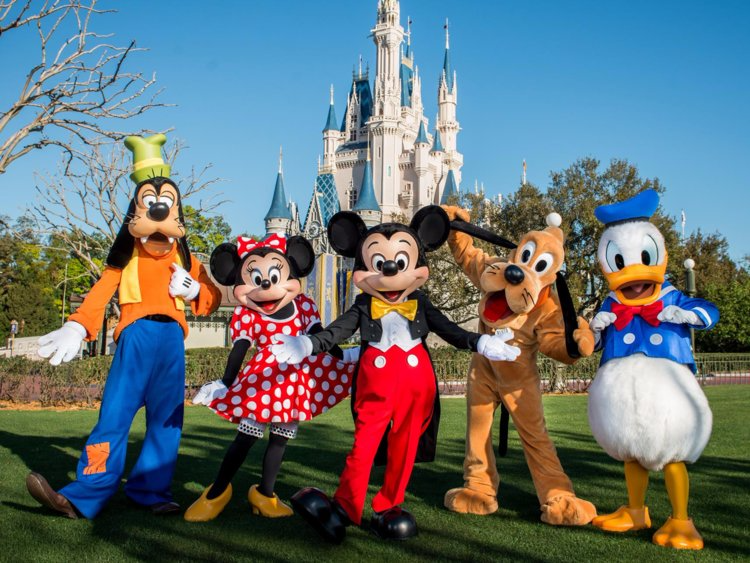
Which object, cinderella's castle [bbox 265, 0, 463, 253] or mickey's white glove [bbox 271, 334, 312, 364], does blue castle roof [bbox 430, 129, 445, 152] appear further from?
mickey's white glove [bbox 271, 334, 312, 364]

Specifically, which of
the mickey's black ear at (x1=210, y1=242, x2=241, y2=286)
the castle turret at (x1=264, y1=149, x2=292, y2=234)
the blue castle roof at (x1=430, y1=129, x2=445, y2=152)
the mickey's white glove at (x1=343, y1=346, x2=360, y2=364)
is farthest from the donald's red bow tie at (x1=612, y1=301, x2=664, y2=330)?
the blue castle roof at (x1=430, y1=129, x2=445, y2=152)

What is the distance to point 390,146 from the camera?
187 feet

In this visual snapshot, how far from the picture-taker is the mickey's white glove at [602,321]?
436cm

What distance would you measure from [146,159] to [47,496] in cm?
247

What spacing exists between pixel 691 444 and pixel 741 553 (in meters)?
0.61

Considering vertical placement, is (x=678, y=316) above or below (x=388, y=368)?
above

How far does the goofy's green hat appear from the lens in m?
5.11

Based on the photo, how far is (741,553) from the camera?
3676 mm

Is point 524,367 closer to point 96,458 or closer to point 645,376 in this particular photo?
point 645,376

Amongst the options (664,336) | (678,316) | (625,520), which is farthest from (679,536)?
(678,316)

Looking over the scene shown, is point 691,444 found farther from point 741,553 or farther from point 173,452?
point 173,452

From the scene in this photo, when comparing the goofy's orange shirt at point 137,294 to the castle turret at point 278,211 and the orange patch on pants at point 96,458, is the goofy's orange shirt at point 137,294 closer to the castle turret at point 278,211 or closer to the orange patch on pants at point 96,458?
the orange patch on pants at point 96,458

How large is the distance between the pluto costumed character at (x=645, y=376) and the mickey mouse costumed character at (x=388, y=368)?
684mm

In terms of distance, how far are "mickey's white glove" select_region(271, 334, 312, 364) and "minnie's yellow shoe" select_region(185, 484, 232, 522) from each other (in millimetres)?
1095
